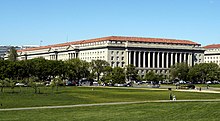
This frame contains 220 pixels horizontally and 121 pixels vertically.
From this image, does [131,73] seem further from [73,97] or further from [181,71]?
[73,97]

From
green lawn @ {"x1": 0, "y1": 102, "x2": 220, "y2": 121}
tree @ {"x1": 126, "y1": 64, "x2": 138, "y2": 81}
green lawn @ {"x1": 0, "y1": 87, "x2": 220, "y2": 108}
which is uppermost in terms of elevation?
tree @ {"x1": 126, "y1": 64, "x2": 138, "y2": 81}

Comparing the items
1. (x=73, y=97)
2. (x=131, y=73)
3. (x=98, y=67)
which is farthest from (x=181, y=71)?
(x=73, y=97)

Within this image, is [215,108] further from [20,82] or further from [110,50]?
[110,50]

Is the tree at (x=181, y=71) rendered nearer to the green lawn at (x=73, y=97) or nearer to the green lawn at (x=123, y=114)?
the green lawn at (x=73, y=97)

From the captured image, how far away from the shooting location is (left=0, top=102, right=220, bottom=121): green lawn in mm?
39906

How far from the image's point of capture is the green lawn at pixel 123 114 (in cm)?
3991

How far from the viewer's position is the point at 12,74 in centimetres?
14750

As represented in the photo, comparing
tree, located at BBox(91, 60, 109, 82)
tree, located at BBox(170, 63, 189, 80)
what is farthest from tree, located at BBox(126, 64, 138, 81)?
tree, located at BBox(170, 63, 189, 80)

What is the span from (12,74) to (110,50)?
60.5 m

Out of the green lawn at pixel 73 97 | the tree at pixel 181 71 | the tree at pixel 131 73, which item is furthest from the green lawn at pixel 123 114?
the tree at pixel 181 71

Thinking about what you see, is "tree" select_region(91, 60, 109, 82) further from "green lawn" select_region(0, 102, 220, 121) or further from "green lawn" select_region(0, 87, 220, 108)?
"green lawn" select_region(0, 102, 220, 121)

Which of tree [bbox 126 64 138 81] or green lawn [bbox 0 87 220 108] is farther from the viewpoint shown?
tree [bbox 126 64 138 81]

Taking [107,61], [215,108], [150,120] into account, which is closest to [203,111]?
[215,108]

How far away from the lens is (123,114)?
43281mm
